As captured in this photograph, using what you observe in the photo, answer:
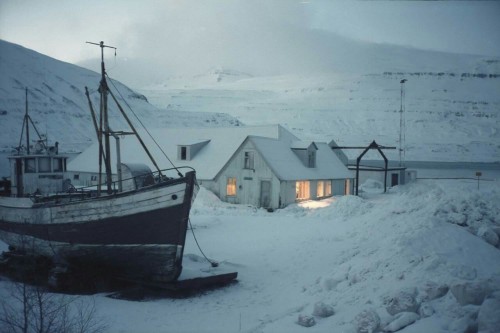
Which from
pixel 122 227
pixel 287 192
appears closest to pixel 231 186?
pixel 287 192

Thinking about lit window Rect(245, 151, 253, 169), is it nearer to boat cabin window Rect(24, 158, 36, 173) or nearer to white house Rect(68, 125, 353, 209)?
white house Rect(68, 125, 353, 209)

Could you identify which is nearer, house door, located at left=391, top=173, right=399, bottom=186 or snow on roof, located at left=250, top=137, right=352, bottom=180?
snow on roof, located at left=250, top=137, right=352, bottom=180

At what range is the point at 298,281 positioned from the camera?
504 inches

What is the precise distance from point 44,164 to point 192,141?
1853 centimetres

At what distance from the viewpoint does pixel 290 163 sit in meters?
30.6

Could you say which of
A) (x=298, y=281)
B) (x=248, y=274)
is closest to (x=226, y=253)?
(x=248, y=274)

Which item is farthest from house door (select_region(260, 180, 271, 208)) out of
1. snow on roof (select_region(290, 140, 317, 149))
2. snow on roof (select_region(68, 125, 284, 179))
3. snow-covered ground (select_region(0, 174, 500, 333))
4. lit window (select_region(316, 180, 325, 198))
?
snow-covered ground (select_region(0, 174, 500, 333))

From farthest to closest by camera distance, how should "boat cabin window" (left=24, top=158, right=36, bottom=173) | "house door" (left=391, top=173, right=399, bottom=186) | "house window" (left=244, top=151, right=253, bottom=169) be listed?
"house door" (left=391, top=173, right=399, bottom=186), "house window" (left=244, top=151, right=253, bottom=169), "boat cabin window" (left=24, top=158, right=36, bottom=173)

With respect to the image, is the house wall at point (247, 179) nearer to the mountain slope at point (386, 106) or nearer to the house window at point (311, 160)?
the house window at point (311, 160)

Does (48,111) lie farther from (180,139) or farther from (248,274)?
(248,274)

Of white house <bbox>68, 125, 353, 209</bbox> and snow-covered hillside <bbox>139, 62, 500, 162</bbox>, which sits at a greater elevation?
snow-covered hillside <bbox>139, 62, 500, 162</bbox>

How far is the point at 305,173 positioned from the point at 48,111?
221 feet

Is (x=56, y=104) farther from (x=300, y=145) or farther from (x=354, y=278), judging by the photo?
(x=354, y=278)

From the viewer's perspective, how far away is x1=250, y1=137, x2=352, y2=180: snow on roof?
2894 centimetres
